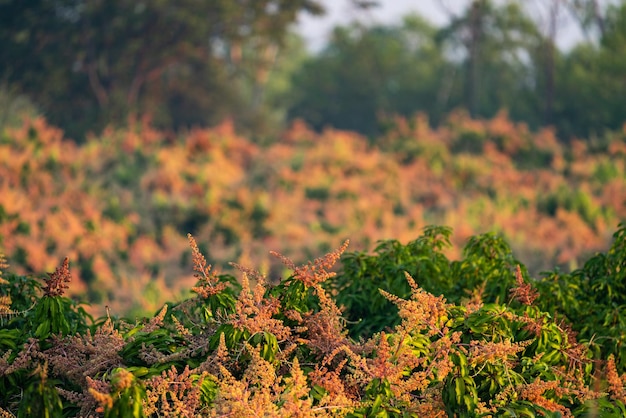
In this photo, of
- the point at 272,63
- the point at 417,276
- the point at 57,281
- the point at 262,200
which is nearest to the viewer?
the point at 57,281

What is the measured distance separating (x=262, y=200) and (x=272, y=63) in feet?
67.0

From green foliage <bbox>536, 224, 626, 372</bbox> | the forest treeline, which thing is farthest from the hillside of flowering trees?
green foliage <bbox>536, 224, 626, 372</bbox>

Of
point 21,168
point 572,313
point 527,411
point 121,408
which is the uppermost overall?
point 121,408

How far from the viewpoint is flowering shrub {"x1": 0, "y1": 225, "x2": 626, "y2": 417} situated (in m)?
3.33

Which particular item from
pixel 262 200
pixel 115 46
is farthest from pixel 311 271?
pixel 115 46

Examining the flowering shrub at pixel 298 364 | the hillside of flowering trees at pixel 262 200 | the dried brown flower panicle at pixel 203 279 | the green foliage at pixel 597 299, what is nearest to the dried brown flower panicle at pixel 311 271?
the flowering shrub at pixel 298 364

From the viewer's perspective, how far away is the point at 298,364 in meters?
3.42

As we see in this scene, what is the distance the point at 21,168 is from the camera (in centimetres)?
1666

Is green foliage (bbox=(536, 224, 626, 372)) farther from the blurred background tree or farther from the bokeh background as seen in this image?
the blurred background tree

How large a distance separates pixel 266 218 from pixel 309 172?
390 cm

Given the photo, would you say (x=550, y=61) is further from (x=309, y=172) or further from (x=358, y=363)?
(x=358, y=363)

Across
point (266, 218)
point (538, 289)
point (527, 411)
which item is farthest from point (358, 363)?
point (266, 218)

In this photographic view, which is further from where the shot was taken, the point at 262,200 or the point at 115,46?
the point at 115,46

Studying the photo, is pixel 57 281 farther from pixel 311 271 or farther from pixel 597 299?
pixel 597 299
